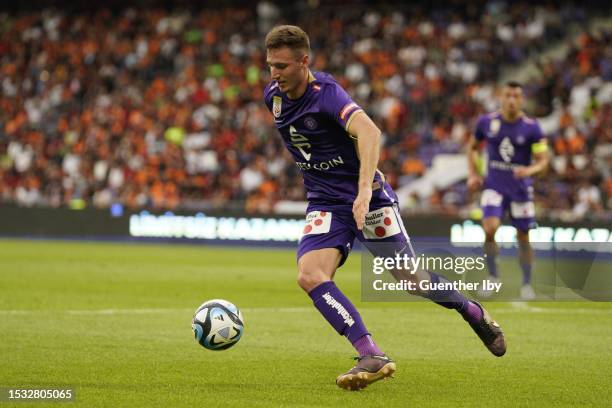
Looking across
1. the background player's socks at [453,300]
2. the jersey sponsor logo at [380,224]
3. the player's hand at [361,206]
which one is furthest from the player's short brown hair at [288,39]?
the background player's socks at [453,300]

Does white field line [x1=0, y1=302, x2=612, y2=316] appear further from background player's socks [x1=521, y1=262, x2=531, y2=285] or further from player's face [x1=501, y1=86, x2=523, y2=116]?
player's face [x1=501, y1=86, x2=523, y2=116]

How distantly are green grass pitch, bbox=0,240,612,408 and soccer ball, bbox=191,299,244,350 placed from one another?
203 millimetres

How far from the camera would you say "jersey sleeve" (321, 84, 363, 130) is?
6.82 metres

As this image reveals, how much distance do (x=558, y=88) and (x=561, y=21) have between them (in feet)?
11.9

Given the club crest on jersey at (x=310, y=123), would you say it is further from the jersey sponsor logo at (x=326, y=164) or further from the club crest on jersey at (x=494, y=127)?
the club crest on jersey at (x=494, y=127)

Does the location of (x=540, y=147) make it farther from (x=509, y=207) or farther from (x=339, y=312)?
(x=339, y=312)

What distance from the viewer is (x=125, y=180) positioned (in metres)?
30.2

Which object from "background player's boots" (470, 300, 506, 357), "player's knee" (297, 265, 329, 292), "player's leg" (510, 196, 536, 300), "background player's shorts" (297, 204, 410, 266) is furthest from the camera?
"player's leg" (510, 196, 536, 300)

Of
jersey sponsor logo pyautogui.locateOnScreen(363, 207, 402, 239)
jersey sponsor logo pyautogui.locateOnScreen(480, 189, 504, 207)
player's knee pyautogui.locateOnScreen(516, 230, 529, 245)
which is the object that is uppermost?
jersey sponsor logo pyautogui.locateOnScreen(363, 207, 402, 239)

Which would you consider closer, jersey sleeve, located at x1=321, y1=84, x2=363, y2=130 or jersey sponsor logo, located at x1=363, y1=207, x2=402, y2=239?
jersey sleeve, located at x1=321, y1=84, x2=363, y2=130

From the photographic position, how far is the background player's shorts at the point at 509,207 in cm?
1348

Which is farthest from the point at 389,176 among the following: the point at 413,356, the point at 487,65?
the point at 413,356

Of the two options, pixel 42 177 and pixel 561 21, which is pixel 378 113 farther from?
pixel 42 177

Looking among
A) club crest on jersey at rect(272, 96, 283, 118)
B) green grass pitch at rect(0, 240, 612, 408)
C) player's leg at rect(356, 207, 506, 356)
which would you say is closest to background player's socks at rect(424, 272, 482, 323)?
player's leg at rect(356, 207, 506, 356)
